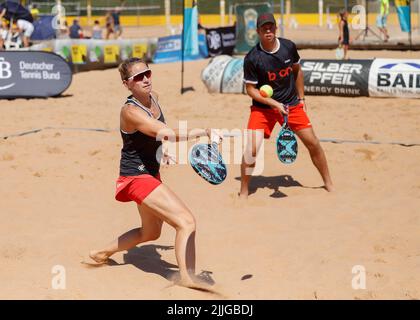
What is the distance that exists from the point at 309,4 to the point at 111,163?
32.3 m

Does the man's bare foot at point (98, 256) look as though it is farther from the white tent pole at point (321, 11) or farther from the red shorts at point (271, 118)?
the white tent pole at point (321, 11)

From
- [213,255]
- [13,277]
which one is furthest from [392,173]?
[13,277]

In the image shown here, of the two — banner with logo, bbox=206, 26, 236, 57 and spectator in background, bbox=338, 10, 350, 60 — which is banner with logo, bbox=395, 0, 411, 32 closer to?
spectator in background, bbox=338, 10, 350, 60

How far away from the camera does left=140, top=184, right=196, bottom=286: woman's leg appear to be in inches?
206

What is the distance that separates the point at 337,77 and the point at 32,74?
5.82 meters

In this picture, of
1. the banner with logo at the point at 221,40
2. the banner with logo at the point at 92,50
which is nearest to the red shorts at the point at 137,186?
the banner with logo at the point at 92,50

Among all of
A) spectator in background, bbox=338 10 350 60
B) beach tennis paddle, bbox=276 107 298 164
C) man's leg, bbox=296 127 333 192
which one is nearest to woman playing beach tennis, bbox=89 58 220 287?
beach tennis paddle, bbox=276 107 298 164

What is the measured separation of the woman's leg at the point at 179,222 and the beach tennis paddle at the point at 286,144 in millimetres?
2789

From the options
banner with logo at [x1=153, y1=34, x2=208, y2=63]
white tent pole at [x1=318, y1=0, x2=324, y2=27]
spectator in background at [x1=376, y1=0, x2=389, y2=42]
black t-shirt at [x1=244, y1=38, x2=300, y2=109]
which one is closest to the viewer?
black t-shirt at [x1=244, y1=38, x2=300, y2=109]

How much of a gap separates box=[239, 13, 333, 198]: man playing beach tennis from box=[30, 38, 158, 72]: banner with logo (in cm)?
1211

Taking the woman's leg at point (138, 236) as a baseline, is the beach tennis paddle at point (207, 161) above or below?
above

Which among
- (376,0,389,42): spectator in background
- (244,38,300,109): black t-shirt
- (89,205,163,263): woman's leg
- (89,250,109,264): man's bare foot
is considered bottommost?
(89,250,109,264): man's bare foot

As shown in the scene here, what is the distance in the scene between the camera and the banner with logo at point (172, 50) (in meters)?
21.1
